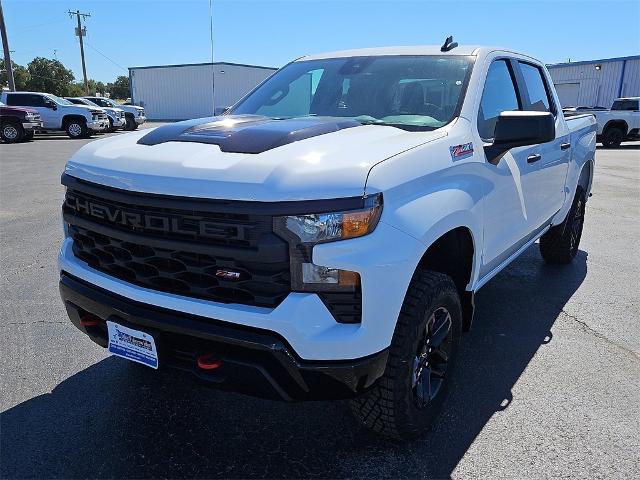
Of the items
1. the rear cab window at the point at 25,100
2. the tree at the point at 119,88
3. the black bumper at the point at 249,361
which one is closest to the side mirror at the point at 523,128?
the black bumper at the point at 249,361

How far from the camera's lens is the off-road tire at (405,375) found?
7.16ft

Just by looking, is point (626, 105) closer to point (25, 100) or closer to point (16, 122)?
point (16, 122)

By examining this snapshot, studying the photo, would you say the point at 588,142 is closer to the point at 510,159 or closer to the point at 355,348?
the point at 510,159

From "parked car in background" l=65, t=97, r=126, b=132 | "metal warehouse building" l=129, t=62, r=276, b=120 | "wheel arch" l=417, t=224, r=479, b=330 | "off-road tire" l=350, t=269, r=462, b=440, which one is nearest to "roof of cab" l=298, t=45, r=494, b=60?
"wheel arch" l=417, t=224, r=479, b=330

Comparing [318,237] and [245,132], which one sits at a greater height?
[245,132]

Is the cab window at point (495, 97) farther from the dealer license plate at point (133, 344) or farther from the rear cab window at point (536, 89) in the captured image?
the dealer license plate at point (133, 344)

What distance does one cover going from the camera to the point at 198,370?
213cm

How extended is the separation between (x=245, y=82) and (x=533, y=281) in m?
48.8

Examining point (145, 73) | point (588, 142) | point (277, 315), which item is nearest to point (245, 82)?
point (145, 73)

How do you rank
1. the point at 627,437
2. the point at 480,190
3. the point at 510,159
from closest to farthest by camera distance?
the point at 627,437
the point at 480,190
the point at 510,159

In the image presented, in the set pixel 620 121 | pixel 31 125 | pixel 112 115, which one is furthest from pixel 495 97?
pixel 112 115

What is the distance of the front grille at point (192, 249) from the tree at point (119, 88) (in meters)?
112

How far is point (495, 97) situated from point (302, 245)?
206cm

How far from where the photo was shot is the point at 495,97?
10.9 ft
